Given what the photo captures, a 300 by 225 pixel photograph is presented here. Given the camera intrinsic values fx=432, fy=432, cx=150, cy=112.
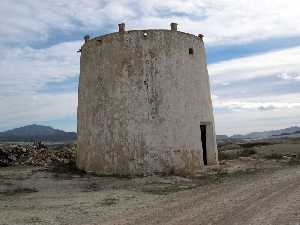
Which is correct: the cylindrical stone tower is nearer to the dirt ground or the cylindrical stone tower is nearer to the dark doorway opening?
the dirt ground

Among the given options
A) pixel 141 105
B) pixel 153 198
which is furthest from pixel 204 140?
pixel 153 198

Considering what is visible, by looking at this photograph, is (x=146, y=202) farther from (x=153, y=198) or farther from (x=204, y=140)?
(x=204, y=140)

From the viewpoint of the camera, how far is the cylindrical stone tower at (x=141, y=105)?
16.2 meters

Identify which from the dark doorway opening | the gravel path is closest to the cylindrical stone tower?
the dark doorway opening

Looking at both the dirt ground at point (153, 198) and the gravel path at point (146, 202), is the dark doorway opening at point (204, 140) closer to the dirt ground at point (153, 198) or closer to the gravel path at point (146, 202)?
the dirt ground at point (153, 198)

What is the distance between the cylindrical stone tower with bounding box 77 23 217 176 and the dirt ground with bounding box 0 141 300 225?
2.95 feet

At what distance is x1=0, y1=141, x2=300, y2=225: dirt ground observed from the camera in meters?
8.86

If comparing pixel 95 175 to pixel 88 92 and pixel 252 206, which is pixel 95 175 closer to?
pixel 88 92

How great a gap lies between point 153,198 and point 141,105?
5454mm

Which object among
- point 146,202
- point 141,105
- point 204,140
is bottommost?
point 146,202

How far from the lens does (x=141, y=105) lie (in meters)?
16.4

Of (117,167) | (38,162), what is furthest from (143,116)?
(38,162)

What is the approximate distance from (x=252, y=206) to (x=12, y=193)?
711 cm

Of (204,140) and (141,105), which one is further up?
(141,105)
